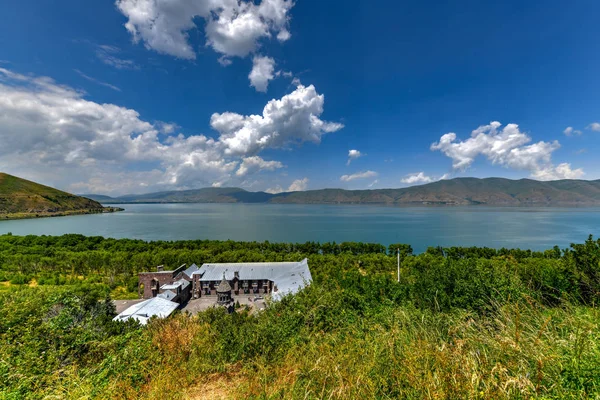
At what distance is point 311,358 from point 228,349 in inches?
128

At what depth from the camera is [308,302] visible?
9.77 meters

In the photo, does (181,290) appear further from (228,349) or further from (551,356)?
(551,356)

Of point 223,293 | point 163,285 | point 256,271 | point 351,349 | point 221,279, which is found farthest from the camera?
point 256,271

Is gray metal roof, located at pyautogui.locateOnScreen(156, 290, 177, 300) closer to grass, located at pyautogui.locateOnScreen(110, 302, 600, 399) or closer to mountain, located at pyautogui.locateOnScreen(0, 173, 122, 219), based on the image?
grass, located at pyautogui.locateOnScreen(110, 302, 600, 399)

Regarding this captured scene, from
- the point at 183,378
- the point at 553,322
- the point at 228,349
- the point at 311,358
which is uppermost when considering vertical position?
the point at 553,322

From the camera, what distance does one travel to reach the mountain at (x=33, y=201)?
144 m

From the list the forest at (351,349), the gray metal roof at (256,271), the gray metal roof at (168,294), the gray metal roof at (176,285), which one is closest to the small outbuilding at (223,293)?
the gray metal roof at (168,294)

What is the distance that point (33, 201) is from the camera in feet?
517

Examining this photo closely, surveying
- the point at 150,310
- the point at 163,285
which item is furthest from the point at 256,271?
the point at 150,310

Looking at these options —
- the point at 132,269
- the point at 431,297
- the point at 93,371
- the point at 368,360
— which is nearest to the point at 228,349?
the point at 93,371

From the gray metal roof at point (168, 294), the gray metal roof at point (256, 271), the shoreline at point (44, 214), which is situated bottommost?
the gray metal roof at point (168, 294)

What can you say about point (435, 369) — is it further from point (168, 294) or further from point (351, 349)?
point (168, 294)

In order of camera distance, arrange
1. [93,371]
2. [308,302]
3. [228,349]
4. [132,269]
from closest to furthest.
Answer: [93,371] < [228,349] < [308,302] < [132,269]

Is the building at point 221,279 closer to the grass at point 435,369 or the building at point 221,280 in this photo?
the building at point 221,280
